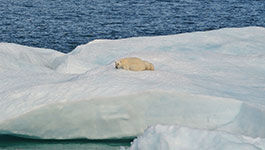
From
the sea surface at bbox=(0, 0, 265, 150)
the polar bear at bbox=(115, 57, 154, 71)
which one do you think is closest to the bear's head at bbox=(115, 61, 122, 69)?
the polar bear at bbox=(115, 57, 154, 71)

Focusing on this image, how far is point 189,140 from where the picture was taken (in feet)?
22.6

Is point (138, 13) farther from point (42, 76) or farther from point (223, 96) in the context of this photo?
point (223, 96)

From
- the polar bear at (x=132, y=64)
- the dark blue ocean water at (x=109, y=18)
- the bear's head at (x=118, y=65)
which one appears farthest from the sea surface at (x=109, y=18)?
the polar bear at (x=132, y=64)

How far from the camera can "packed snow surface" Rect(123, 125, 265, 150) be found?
6.75 m

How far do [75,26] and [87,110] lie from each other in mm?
16254

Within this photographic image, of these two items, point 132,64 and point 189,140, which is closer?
point 189,140

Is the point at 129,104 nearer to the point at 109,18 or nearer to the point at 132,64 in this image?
the point at 132,64

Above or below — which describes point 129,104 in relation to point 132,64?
below

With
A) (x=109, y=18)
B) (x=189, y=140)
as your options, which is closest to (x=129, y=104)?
(x=189, y=140)

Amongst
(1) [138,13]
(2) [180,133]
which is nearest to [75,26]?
(1) [138,13]

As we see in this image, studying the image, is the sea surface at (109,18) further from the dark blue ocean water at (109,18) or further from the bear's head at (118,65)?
the bear's head at (118,65)

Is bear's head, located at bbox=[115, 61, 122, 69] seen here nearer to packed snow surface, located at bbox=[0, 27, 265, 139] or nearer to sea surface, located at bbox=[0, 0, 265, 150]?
packed snow surface, located at bbox=[0, 27, 265, 139]

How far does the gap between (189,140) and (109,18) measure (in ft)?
68.7

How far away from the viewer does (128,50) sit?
14.8 meters
